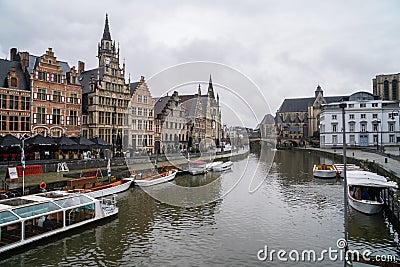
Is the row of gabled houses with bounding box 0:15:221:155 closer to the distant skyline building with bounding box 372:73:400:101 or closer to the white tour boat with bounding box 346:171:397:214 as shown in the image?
the white tour boat with bounding box 346:171:397:214

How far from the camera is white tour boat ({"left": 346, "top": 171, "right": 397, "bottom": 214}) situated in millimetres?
22016

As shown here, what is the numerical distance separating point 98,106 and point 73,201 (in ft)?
105

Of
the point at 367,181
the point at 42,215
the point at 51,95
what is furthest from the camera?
the point at 51,95

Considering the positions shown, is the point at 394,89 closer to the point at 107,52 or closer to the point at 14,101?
the point at 107,52

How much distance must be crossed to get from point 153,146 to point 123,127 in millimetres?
7506

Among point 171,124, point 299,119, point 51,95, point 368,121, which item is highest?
point 299,119

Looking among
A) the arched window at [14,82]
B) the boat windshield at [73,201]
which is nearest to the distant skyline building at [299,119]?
the arched window at [14,82]

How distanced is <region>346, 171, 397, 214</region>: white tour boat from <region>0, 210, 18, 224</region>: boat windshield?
21.6 metres

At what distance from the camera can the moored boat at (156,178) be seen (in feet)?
113

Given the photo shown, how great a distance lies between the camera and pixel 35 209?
17.6 metres

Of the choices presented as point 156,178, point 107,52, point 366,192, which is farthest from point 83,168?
point 366,192

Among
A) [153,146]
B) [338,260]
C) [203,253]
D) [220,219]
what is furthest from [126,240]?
[153,146]

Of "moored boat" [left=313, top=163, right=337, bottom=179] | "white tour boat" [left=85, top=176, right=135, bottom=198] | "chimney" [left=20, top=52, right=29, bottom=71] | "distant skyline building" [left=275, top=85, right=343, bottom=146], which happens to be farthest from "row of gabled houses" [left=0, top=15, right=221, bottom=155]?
"distant skyline building" [left=275, top=85, right=343, bottom=146]

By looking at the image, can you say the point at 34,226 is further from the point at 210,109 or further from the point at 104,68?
the point at 210,109
